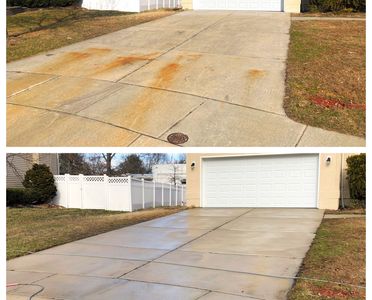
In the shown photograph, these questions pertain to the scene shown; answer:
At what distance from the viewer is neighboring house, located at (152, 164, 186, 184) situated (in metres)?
28.8

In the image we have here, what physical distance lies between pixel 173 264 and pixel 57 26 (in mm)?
10013

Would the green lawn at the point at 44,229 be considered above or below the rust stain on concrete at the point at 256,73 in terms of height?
below

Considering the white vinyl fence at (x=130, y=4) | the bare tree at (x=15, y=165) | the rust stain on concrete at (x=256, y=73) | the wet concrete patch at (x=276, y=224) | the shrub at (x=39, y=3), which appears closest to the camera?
the rust stain on concrete at (x=256, y=73)

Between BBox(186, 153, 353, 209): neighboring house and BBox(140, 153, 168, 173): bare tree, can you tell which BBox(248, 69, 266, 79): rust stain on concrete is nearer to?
BBox(186, 153, 353, 209): neighboring house

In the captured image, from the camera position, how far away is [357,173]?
12.8 metres

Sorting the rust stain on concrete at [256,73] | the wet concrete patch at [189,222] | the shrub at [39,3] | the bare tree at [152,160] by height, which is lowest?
the bare tree at [152,160]

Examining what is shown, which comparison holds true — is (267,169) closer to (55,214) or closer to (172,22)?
(172,22)

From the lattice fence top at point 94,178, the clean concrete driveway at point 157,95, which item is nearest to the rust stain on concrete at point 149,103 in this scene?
the clean concrete driveway at point 157,95

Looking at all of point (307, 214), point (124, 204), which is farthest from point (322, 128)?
point (124, 204)

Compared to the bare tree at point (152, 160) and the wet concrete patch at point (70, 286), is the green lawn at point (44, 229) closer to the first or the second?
the wet concrete patch at point (70, 286)

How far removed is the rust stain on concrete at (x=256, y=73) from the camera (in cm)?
811

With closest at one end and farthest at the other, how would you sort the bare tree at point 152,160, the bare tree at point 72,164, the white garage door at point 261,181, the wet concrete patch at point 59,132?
the wet concrete patch at point 59,132, the white garage door at point 261,181, the bare tree at point 72,164, the bare tree at point 152,160

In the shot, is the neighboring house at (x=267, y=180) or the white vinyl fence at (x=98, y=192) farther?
the white vinyl fence at (x=98, y=192)

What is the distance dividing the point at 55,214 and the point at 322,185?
26.1 ft
